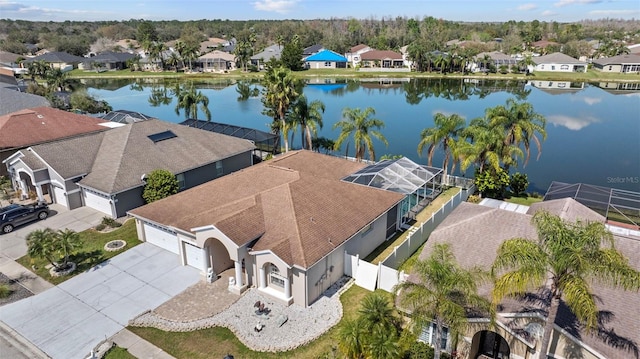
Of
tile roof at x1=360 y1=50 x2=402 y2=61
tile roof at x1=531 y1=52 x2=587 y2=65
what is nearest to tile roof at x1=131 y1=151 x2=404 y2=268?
tile roof at x1=360 y1=50 x2=402 y2=61

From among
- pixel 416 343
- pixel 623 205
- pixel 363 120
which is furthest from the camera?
pixel 363 120

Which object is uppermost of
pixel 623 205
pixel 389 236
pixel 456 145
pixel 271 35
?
pixel 271 35

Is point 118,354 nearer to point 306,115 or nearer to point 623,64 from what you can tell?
point 306,115

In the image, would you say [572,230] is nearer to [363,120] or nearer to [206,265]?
[206,265]

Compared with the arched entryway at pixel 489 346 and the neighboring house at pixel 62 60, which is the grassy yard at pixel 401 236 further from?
the neighboring house at pixel 62 60

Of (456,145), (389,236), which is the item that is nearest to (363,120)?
(456,145)

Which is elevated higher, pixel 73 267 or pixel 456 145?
pixel 456 145

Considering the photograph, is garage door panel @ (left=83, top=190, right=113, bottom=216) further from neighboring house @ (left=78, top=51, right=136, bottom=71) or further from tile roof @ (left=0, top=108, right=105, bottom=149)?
neighboring house @ (left=78, top=51, right=136, bottom=71)

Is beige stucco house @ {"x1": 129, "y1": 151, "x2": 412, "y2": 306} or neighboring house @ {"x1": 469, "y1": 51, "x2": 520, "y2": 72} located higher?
neighboring house @ {"x1": 469, "y1": 51, "x2": 520, "y2": 72}
